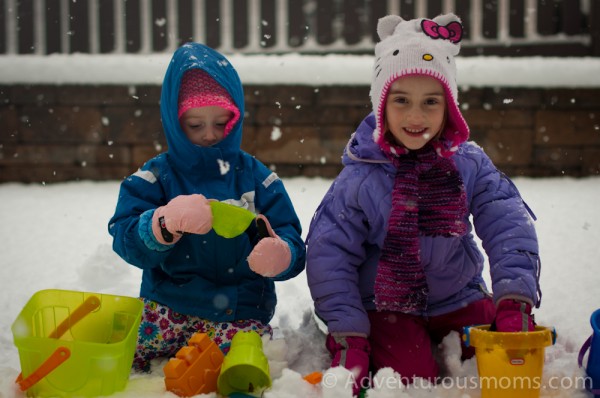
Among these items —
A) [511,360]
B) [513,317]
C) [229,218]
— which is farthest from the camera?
[229,218]

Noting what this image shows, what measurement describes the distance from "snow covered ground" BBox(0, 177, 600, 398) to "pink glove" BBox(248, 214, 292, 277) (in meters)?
0.27

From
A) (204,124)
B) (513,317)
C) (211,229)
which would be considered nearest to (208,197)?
(211,229)

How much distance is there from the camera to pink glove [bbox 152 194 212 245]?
1.98 metres

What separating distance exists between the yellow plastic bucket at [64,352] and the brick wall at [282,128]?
10.2 feet

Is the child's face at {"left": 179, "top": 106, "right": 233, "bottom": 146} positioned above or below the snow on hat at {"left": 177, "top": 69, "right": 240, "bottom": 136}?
below

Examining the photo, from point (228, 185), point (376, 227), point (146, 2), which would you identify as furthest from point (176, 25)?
point (376, 227)

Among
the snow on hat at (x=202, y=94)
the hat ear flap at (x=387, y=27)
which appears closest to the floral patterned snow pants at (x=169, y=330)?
the snow on hat at (x=202, y=94)

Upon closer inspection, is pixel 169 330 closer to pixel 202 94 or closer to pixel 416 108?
pixel 202 94

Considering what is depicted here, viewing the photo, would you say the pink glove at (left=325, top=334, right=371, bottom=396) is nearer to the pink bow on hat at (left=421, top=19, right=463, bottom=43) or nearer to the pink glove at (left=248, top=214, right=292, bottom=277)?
the pink glove at (left=248, top=214, right=292, bottom=277)

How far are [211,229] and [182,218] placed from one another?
0.32 metres

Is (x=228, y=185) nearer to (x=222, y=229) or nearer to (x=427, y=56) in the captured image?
(x=222, y=229)

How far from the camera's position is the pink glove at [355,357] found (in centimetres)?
199

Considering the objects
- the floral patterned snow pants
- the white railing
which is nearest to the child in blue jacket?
the floral patterned snow pants

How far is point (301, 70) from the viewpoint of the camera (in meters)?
5.06
